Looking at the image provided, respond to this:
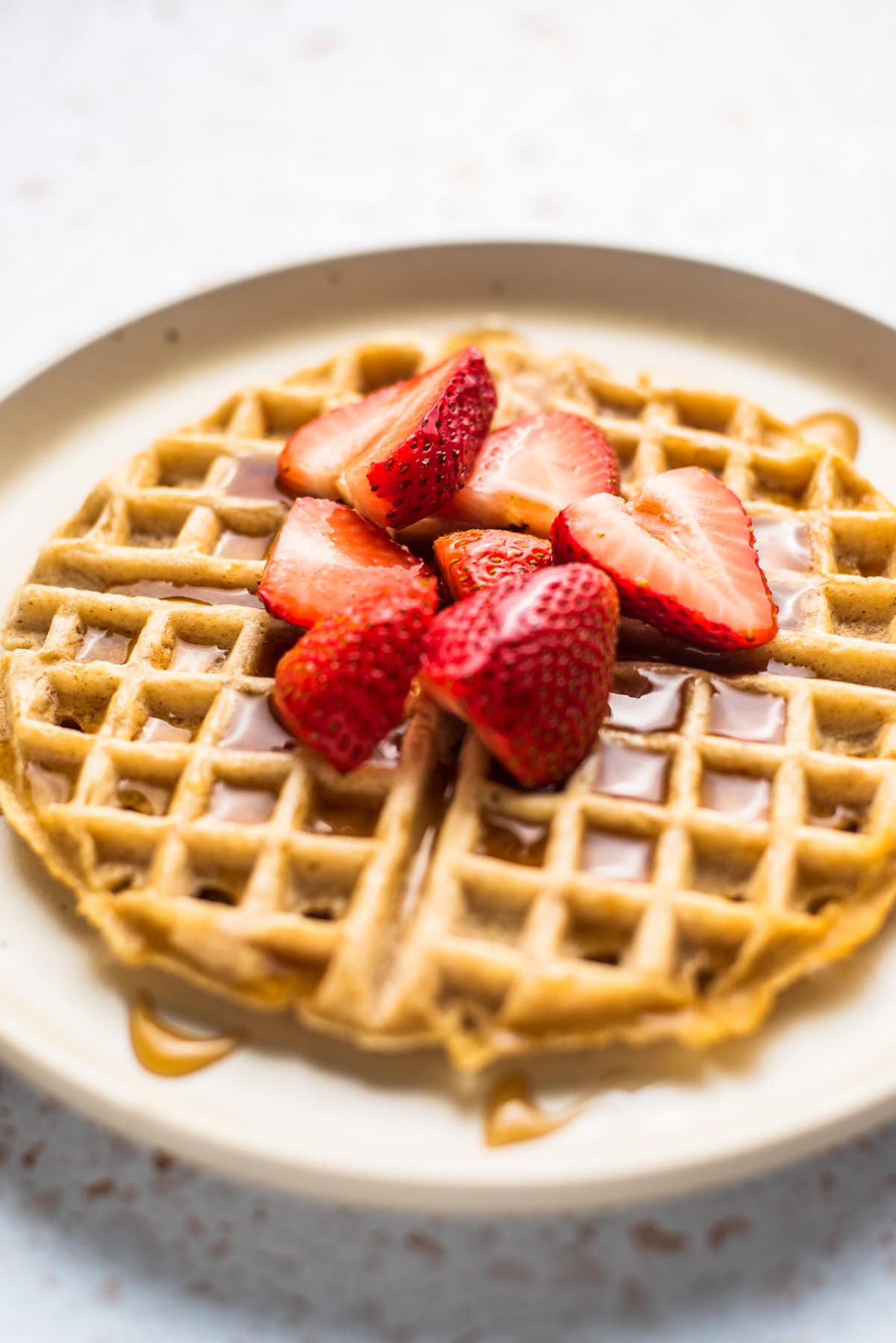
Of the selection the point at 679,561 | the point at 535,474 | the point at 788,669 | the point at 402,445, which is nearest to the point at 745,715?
the point at 788,669

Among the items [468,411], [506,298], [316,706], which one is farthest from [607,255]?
[316,706]

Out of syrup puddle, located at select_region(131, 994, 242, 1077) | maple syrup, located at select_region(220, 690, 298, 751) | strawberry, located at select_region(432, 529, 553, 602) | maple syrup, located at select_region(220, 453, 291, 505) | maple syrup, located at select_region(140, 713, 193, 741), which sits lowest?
syrup puddle, located at select_region(131, 994, 242, 1077)

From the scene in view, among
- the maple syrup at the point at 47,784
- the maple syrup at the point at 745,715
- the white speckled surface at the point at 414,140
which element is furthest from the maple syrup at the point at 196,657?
the maple syrup at the point at 745,715

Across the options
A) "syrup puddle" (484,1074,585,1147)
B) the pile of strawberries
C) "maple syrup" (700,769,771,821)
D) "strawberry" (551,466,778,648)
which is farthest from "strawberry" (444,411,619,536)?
"syrup puddle" (484,1074,585,1147)

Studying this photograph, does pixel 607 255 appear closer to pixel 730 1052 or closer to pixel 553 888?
pixel 553 888

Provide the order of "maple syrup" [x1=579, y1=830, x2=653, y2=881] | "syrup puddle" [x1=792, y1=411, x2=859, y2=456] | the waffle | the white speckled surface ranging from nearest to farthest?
the waffle
"maple syrup" [x1=579, y1=830, x2=653, y2=881]
"syrup puddle" [x1=792, y1=411, x2=859, y2=456]
the white speckled surface

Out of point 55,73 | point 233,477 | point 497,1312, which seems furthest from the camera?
point 55,73

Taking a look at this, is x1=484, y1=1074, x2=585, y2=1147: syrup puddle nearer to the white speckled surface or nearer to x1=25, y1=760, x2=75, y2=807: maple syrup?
the white speckled surface
